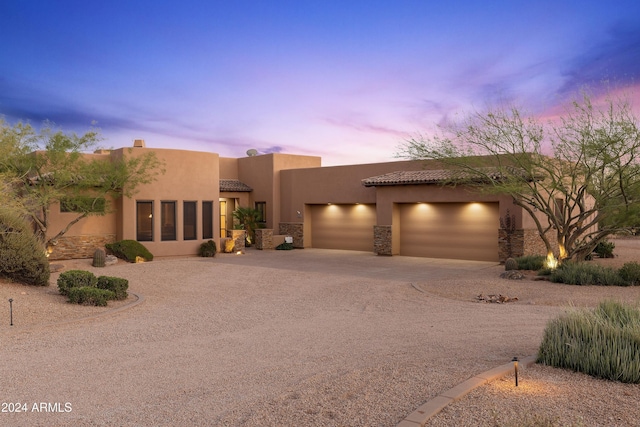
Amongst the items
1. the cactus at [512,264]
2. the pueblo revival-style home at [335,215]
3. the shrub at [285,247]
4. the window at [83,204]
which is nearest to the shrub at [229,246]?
the pueblo revival-style home at [335,215]

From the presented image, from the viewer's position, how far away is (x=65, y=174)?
62.7 feet

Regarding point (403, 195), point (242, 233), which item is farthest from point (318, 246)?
point (403, 195)

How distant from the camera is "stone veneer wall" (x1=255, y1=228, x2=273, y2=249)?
27719 mm

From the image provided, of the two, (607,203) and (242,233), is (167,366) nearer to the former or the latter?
(607,203)

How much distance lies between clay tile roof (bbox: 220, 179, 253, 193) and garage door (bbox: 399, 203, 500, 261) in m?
10.2

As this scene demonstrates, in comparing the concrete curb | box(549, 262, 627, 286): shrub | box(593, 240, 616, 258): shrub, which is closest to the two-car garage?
box(593, 240, 616, 258): shrub

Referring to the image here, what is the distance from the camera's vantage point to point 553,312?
10461 millimetres

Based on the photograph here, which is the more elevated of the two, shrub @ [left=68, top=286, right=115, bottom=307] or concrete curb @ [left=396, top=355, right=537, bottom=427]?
shrub @ [left=68, top=286, right=115, bottom=307]

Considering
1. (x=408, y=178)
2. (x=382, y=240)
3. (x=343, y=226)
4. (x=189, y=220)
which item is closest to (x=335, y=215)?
(x=343, y=226)

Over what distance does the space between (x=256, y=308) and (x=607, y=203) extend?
11465 mm

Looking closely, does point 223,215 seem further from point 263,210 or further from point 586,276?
point 586,276

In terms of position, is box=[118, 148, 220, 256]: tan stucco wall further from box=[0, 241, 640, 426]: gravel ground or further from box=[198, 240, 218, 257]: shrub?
box=[0, 241, 640, 426]: gravel ground

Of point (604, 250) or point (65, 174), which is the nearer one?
point (65, 174)

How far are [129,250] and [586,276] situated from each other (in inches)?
671
